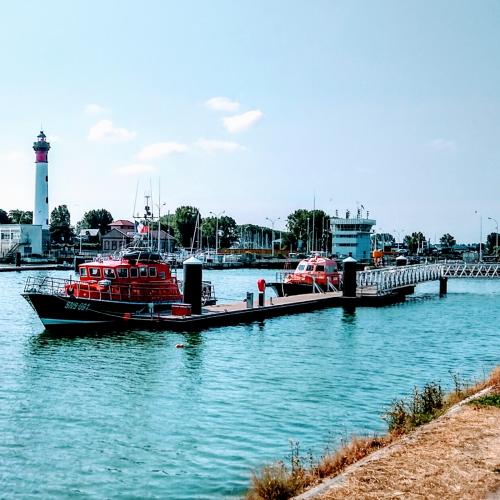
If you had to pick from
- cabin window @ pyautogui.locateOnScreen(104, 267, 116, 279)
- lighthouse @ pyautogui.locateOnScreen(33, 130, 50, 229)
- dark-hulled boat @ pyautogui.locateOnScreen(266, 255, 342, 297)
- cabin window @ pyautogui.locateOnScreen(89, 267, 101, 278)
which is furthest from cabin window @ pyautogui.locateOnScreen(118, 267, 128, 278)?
lighthouse @ pyautogui.locateOnScreen(33, 130, 50, 229)

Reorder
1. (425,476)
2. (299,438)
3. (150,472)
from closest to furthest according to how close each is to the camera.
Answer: (425,476)
(150,472)
(299,438)

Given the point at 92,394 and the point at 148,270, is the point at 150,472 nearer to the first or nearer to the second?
the point at 92,394

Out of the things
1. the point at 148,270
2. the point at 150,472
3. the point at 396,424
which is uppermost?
the point at 148,270

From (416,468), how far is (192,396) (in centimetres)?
1293

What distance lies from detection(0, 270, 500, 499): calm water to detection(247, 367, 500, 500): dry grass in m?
2.92

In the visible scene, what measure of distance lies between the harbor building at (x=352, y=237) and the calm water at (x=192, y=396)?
119 metres

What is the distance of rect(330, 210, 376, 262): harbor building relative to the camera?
164 m

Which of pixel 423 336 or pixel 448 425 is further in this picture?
pixel 423 336

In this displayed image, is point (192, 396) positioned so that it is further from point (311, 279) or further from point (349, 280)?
point (311, 279)

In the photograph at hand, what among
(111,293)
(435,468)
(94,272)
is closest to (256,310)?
(111,293)

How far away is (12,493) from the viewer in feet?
47.7

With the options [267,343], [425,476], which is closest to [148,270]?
Answer: [267,343]

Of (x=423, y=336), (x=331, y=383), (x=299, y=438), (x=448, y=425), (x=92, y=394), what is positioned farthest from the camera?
(x=423, y=336)

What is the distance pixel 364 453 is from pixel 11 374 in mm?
18189
